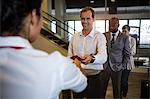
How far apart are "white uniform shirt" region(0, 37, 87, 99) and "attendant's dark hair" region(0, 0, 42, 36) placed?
3cm

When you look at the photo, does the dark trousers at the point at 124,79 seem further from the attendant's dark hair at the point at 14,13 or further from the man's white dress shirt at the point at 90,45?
the attendant's dark hair at the point at 14,13

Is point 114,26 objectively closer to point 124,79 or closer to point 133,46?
A: point 133,46

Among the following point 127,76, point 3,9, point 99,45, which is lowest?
point 127,76

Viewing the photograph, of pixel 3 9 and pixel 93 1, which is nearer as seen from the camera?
pixel 3 9

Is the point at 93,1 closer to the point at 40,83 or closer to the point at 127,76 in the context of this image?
the point at 127,76

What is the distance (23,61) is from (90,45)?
4.20ft

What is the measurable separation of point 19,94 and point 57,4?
24.8 feet

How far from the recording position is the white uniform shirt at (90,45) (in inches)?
69.4

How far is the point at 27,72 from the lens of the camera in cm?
60

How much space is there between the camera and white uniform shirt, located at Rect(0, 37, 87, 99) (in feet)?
1.98

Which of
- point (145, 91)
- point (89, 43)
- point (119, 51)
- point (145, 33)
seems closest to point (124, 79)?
point (119, 51)

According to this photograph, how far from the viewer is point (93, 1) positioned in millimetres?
6730

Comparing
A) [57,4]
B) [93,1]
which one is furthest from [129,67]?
[57,4]

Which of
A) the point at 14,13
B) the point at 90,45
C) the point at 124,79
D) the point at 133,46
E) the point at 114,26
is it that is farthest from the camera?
the point at 133,46
